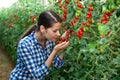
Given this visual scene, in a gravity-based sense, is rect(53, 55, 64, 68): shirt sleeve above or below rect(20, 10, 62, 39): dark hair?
below

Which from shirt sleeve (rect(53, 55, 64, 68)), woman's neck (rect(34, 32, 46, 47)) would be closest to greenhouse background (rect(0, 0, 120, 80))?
shirt sleeve (rect(53, 55, 64, 68))

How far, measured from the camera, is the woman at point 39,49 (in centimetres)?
244

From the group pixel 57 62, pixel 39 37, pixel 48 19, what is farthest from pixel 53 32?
pixel 57 62

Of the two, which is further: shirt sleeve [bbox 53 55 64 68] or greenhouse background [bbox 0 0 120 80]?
shirt sleeve [bbox 53 55 64 68]

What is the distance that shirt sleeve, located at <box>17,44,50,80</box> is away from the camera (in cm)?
249

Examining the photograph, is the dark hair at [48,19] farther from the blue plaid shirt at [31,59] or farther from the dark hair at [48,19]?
the blue plaid shirt at [31,59]

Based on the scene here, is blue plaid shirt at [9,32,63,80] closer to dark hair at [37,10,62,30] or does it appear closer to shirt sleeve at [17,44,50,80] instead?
shirt sleeve at [17,44,50,80]

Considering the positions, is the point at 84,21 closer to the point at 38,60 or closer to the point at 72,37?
the point at 72,37

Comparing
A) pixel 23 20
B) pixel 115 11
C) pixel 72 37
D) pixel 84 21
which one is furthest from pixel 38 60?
pixel 23 20

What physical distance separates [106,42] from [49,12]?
0.98 m

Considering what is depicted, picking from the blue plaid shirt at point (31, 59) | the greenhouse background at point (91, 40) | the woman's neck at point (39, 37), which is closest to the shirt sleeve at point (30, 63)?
the blue plaid shirt at point (31, 59)

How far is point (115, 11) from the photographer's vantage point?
1.99 metres

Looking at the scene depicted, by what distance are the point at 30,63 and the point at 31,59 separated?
1.3 inches

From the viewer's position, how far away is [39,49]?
8.58ft
